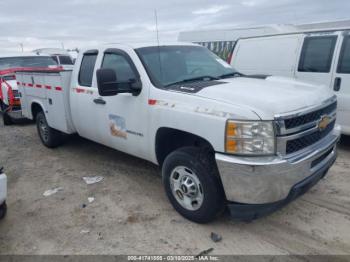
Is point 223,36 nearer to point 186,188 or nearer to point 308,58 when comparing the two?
point 308,58

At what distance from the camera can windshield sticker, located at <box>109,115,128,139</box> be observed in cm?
414

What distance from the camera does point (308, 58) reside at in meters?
5.74

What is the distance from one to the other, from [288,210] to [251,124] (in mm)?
1470

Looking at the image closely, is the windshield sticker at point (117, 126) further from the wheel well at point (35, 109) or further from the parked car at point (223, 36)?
the parked car at point (223, 36)

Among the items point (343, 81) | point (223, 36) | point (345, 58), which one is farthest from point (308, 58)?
point (223, 36)

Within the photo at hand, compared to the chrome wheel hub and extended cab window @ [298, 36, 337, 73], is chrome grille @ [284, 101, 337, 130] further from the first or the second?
extended cab window @ [298, 36, 337, 73]

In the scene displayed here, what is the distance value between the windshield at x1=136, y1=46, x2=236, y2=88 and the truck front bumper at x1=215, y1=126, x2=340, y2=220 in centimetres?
130

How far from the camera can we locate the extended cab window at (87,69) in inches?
186

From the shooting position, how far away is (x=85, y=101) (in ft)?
15.6

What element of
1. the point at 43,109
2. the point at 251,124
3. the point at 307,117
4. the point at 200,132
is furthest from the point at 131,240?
the point at 43,109

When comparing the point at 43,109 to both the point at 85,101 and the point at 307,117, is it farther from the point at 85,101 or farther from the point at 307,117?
the point at 307,117

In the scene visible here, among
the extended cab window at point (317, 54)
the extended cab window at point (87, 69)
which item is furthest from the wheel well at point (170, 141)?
the extended cab window at point (317, 54)

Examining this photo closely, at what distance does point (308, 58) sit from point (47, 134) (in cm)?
504

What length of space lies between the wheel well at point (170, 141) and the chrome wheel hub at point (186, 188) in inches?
13.4
